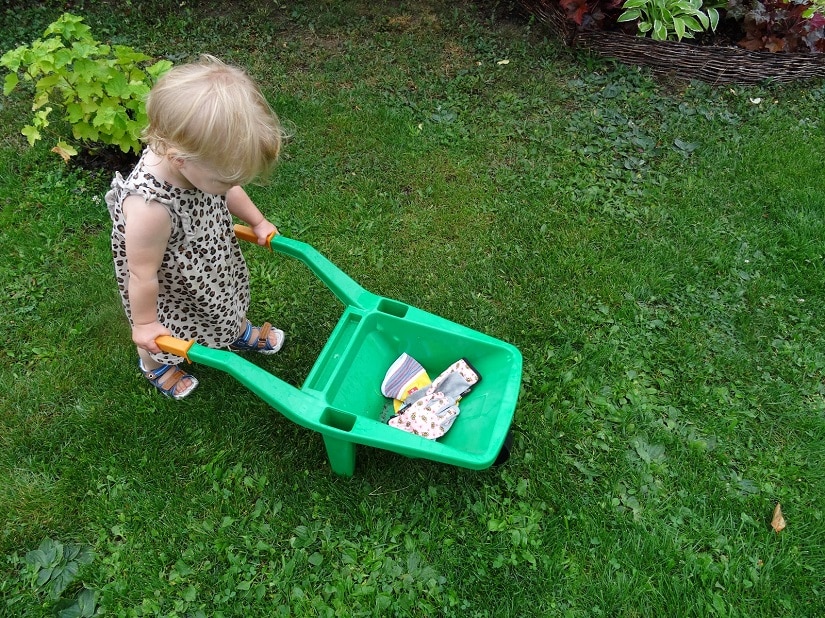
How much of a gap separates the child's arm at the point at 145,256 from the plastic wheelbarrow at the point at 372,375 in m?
0.10

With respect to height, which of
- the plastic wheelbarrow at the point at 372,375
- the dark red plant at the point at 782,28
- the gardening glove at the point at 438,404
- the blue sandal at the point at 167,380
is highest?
the dark red plant at the point at 782,28

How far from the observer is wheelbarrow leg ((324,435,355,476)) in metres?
1.93

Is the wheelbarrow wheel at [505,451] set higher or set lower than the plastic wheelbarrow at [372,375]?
lower

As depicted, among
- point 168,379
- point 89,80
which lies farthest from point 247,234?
point 89,80

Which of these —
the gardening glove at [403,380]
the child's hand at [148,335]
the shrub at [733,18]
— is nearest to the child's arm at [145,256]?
the child's hand at [148,335]

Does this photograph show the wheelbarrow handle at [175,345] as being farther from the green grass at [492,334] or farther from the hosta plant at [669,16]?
the hosta plant at [669,16]

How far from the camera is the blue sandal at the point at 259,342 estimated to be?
2459 mm

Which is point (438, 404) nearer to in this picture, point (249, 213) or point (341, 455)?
point (341, 455)

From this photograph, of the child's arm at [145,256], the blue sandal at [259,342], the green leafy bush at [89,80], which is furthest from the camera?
the green leafy bush at [89,80]

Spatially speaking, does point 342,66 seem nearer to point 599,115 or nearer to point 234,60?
point 234,60

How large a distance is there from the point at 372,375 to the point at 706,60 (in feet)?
10.6

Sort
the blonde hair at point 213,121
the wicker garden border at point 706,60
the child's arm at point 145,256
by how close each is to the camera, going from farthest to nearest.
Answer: the wicker garden border at point 706,60, the child's arm at point 145,256, the blonde hair at point 213,121

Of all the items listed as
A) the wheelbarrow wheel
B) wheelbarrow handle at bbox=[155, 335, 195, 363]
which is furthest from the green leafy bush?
the wheelbarrow wheel

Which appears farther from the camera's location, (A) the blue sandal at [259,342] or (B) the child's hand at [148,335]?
(A) the blue sandal at [259,342]
